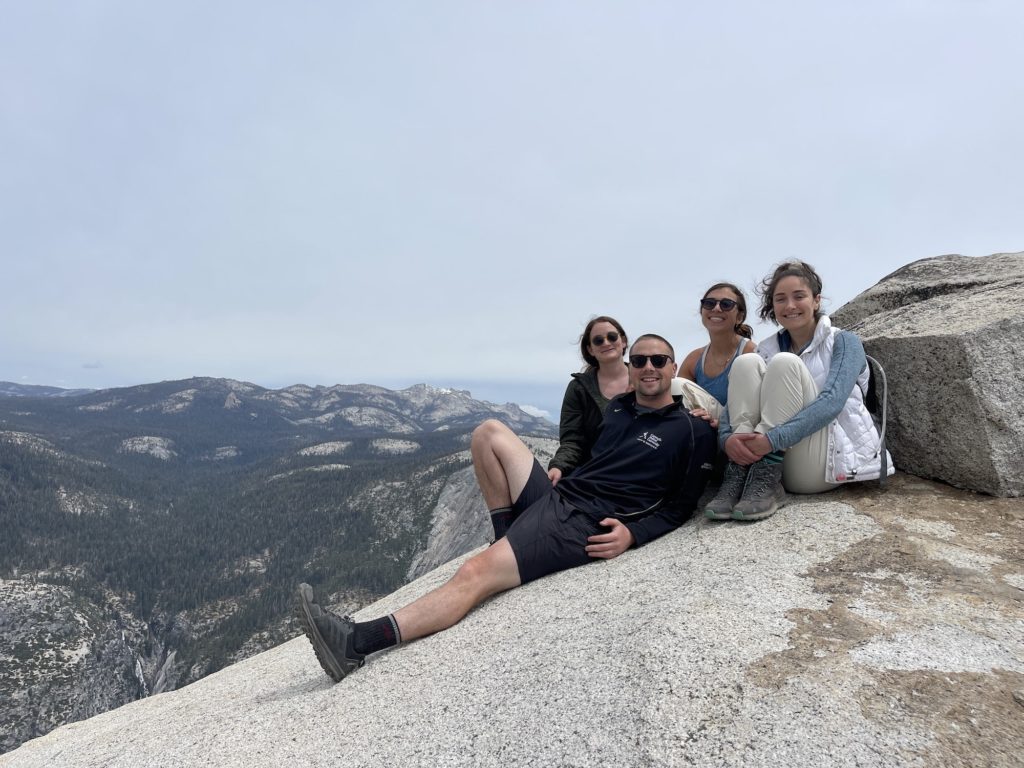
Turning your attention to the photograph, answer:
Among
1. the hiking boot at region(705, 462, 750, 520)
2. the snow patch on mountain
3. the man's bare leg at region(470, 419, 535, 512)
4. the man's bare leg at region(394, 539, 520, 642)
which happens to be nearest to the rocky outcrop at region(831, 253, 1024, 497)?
the hiking boot at region(705, 462, 750, 520)

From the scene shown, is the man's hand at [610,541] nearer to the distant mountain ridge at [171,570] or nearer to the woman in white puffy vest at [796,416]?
the woman in white puffy vest at [796,416]

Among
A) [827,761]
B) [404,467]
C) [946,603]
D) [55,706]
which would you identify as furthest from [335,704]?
[404,467]

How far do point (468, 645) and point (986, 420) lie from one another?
5805mm

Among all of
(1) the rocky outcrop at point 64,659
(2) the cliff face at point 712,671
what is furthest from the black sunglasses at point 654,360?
(1) the rocky outcrop at point 64,659

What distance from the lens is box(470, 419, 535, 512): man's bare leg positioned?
568 cm

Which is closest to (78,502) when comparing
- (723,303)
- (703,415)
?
(703,415)

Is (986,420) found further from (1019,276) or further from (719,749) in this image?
(719,749)

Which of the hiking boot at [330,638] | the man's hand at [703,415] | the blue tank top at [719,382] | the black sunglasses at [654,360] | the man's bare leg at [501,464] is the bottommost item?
the hiking boot at [330,638]

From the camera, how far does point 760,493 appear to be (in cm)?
543

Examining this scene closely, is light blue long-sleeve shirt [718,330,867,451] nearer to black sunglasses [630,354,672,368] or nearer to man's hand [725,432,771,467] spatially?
man's hand [725,432,771,467]

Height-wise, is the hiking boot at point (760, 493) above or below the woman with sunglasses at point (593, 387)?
below

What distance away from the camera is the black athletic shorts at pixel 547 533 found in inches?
210

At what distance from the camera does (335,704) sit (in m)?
4.26

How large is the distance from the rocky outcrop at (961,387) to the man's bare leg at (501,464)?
4.52 m
